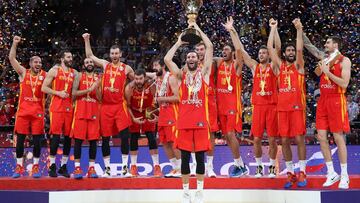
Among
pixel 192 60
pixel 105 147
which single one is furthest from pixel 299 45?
pixel 105 147

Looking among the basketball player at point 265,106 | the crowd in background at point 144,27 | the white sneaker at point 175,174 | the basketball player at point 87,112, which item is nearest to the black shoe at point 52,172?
the basketball player at point 87,112

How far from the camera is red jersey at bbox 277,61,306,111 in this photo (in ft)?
28.1

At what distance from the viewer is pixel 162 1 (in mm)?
16328

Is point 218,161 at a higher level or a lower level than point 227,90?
lower

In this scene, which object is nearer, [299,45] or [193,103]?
[193,103]

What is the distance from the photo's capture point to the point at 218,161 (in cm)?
1130

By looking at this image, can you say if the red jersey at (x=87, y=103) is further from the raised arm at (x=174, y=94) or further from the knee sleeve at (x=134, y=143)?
the raised arm at (x=174, y=94)

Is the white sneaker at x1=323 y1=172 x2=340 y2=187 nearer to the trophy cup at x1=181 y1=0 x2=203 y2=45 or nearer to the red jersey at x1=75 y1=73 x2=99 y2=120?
the trophy cup at x1=181 y1=0 x2=203 y2=45

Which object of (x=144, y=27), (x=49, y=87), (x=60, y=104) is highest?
(x=144, y=27)

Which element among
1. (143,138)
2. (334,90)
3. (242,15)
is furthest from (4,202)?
(242,15)

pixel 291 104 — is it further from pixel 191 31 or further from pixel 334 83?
pixel 191 31

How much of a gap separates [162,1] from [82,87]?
7331 millimetres

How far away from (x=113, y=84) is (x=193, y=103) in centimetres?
184

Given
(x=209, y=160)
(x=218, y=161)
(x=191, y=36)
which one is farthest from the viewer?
(x=218, y=161)
